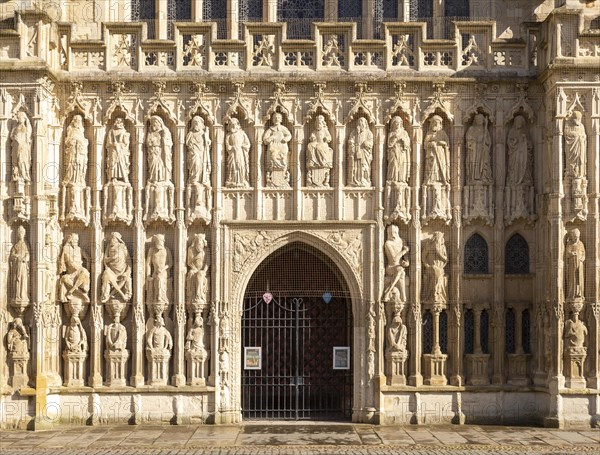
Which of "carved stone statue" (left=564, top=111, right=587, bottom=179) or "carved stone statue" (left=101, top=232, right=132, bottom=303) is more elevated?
"carved stone statue" (left=564, top=111, right=587, bottom=179)

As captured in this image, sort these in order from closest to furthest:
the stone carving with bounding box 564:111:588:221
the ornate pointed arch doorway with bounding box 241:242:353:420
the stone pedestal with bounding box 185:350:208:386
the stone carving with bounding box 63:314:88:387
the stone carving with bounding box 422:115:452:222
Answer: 1. the stone carving with bounding box 564:111:588:221
2. the stone carving with bounding box 63:314:88:387
3. the stone pedestal with bounding box 185:350:208:386
4. the stone carving with bounding box 422:115:452:222
5. the ornate pointed arch doorway with bounding box 241:242:353:420

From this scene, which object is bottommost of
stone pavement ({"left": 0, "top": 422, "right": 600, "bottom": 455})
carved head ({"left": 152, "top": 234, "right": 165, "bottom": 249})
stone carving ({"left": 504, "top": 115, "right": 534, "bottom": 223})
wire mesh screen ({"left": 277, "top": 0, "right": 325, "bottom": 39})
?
stone pavement ({"left": 0, "top": 422, "right": 600, "bottom": 455})

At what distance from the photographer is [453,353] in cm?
2359

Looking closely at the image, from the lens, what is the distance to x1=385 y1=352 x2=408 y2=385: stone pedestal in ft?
77.5

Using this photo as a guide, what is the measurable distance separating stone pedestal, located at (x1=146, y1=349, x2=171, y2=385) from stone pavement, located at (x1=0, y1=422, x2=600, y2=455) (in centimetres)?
103

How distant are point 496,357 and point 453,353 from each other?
93cm

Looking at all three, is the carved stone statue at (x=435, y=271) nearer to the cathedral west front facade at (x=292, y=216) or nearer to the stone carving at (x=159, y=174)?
the cathedral west front facade at (x=292, y=216)

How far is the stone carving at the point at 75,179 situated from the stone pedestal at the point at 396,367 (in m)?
7.19

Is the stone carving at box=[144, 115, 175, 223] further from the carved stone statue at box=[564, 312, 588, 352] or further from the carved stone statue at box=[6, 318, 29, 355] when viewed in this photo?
the carved stone statue at box=[564, 312, 588, 352]

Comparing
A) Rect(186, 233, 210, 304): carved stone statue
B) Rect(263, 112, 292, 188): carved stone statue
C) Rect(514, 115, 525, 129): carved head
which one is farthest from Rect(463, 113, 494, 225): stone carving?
Rect(186, 233, 210, 304): carved stone statue

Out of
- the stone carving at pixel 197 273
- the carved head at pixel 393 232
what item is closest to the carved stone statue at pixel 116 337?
the stone carving at pixel 197 273

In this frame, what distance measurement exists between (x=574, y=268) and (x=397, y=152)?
4.46 meters

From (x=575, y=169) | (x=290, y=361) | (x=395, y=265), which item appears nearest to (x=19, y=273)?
(x=290, y=361)

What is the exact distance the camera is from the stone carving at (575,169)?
22.7 meters
